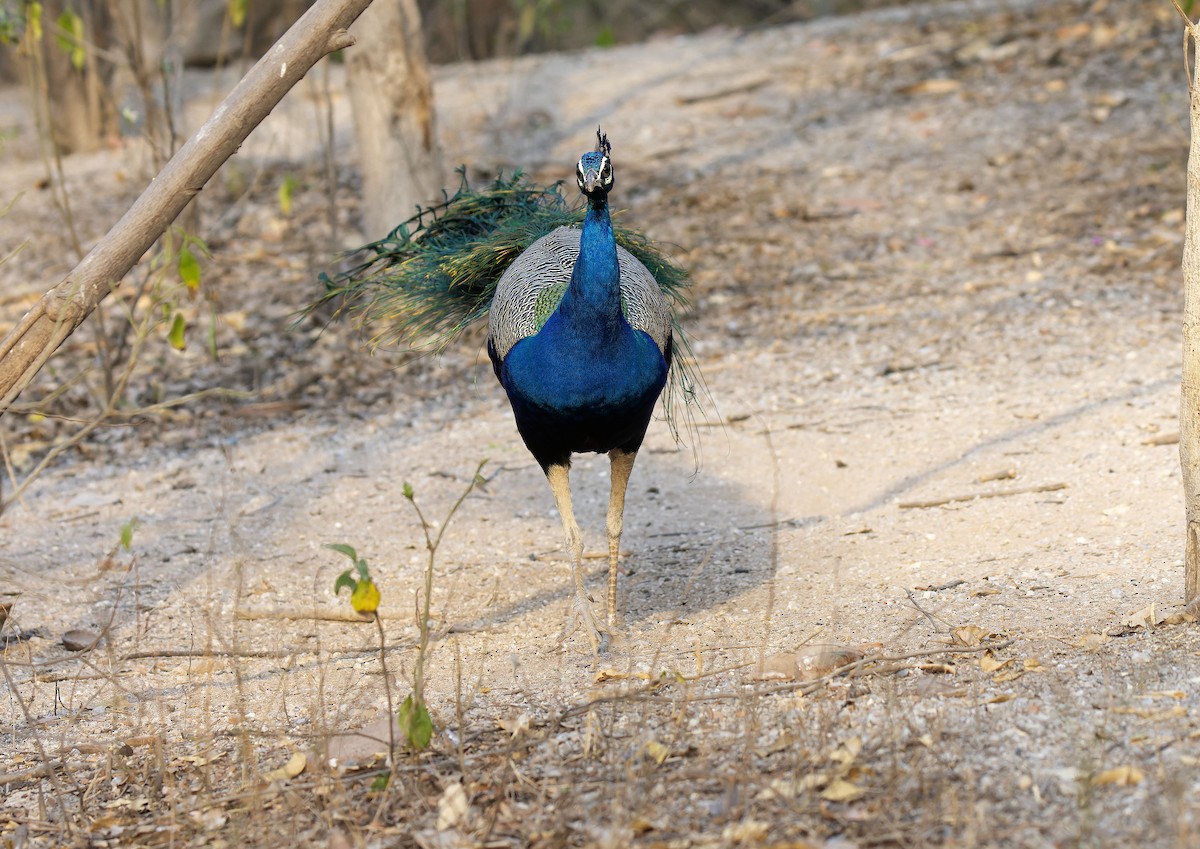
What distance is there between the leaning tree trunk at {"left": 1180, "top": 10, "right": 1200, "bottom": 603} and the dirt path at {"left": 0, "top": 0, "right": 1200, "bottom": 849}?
0.79ft

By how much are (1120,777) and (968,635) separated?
0.98m

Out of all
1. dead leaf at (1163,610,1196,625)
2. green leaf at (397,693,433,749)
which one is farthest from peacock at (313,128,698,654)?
dead leaf at (1163,610,1196,625)

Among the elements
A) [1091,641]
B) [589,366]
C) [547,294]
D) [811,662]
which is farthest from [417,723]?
[1091,641]

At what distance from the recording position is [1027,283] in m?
8.19

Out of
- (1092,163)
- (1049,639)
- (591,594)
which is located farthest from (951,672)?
(1092,163)

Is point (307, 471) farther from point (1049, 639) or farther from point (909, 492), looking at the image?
point (1049, 639)

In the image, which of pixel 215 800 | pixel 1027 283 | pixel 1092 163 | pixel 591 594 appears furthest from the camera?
pixel 1092 163

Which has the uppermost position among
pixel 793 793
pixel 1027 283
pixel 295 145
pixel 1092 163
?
pixel 295 145

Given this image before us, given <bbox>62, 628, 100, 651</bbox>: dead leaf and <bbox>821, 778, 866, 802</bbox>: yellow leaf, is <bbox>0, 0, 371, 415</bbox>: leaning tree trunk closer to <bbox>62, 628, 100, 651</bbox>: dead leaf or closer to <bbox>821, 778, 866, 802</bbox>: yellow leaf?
<bbox>62, 628, 100, 651</bbox>: dead leaf

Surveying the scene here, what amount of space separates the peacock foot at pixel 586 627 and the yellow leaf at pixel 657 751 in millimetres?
1139

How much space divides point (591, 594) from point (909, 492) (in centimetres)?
156

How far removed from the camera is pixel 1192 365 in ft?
12.1

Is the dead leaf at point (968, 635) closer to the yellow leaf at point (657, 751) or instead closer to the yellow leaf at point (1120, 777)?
the yellow leaf at point (1120, 777)

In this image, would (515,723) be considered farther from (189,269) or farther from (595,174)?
(189,269)
